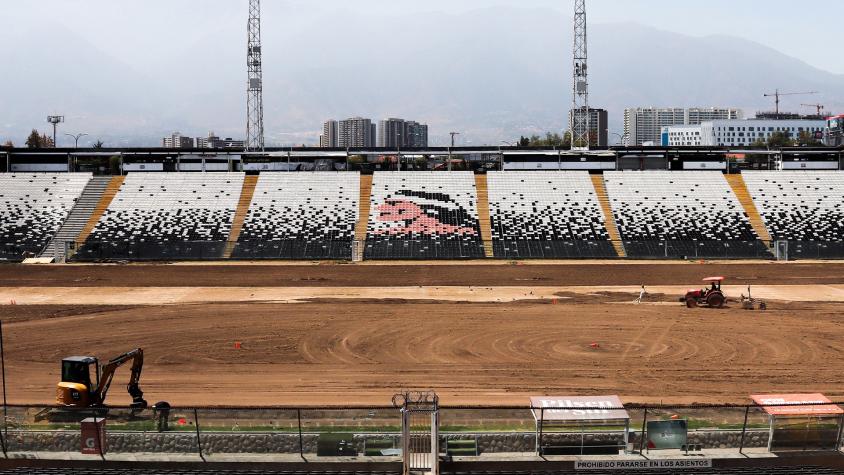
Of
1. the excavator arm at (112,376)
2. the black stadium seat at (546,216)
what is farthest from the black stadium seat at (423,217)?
the excavator arm at (112,376)

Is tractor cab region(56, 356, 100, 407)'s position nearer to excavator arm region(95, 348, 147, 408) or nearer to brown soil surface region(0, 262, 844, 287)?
excavator arm region(95, 348, 147, 408)

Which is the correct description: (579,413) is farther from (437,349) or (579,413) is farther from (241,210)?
(241,210)

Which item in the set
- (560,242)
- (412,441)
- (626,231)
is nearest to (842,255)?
(626,231)

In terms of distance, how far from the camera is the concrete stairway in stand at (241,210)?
6506 centimetres

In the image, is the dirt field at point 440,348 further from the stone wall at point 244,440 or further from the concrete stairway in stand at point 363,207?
the concrete stairway in stand at point 363,207

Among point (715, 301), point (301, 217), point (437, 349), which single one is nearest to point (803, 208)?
point (715, 301)

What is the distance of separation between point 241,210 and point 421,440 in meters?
57.9

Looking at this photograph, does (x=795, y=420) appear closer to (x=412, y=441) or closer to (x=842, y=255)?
(x=412, y=441)

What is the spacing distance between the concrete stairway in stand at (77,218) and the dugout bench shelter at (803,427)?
5917cm

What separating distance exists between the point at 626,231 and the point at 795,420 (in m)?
52.0

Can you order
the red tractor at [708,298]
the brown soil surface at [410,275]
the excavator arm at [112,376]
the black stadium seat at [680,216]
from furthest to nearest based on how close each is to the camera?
the black stadium seat at [680,216] < the brown soil surface at [410,275] < the red tractor at [708,298] < the excavator arm at [112,376]

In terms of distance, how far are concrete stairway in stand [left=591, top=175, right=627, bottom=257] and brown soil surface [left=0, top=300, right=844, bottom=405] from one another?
2272 cm

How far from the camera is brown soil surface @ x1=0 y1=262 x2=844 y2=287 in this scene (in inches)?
2029

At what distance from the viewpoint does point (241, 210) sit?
71250mm
